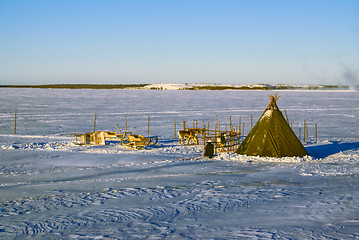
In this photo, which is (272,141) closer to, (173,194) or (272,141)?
(272,141)

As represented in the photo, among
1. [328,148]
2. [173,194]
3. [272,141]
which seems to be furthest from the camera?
[328,148]

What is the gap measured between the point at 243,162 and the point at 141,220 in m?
8.67

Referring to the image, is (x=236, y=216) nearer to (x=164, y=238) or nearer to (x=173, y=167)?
(x=164, y=238)

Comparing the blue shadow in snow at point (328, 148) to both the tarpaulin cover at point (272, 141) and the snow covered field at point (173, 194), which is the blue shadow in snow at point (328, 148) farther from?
the tarpaulin cover at point (272, 141)

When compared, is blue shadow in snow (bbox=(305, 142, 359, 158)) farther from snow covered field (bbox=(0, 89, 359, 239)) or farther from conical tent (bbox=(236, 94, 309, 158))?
conical tent (bbox=(236, 94, 309, 158))

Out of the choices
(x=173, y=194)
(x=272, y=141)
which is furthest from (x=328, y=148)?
(x=173, y=194)

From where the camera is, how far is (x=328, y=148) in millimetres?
21438

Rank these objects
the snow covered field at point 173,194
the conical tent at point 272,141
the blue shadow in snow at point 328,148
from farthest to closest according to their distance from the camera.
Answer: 1. the blue shadow in snow at point 328,148
2. the conical tent at point 272,141
3. the snow covered field at point 173,194

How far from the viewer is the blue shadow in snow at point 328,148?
19672 millimetres

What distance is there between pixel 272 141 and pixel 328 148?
4640 mm

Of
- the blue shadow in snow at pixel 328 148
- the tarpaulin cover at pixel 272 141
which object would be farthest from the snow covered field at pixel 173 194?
the tarpaulin cover at pixel 272 141

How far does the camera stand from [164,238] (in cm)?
846

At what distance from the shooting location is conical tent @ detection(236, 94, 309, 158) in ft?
60.0

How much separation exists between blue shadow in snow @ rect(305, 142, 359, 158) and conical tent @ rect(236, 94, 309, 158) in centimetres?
145
